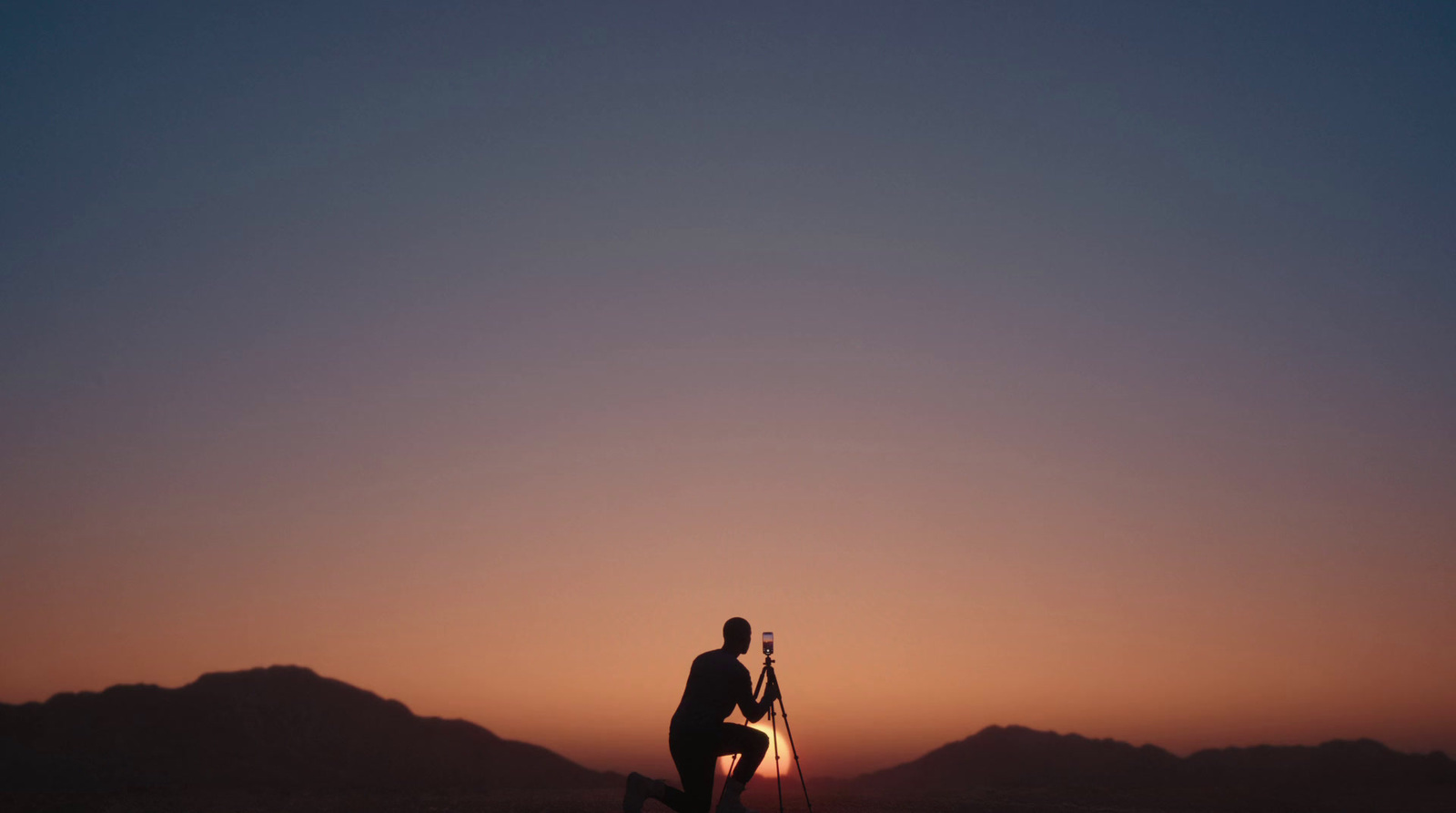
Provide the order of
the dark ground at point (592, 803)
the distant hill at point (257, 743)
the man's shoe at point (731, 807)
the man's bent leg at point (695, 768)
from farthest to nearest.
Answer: the distant hill at point (257, 743)
the dark ground at point (592, 803)
the man's shoe at point (731, 807)
the man's bent leg at point (695, 768)

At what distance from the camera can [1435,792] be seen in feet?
60.0

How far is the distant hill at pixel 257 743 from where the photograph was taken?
59.1 meters

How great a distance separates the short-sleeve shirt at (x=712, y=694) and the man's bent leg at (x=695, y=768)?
10 cm

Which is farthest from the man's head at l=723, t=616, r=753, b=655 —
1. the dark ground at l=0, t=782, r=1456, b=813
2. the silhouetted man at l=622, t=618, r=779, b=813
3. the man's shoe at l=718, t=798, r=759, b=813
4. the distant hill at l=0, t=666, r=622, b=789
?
the distant hill at l=0, t=666, r=622, b=789

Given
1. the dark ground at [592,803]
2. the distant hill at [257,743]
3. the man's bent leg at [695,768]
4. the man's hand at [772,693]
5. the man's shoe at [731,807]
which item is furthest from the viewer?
the distant hill at [257,743]

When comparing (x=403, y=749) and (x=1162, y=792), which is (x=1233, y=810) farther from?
(x=403, y=749)

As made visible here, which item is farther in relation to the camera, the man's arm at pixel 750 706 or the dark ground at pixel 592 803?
the dark ground at pixel 592 803

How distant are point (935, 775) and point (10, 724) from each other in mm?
59230

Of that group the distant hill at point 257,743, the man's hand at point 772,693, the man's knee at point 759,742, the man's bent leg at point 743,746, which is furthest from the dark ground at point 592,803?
the distant hill at point 257,743

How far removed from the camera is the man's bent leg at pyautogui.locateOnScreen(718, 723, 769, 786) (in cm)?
959

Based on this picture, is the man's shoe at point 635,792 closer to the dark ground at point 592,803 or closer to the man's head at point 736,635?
the man's head at point 736,635

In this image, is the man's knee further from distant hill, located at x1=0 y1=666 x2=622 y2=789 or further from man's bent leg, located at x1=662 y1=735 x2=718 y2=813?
distant hill, located at x1=0 y1=666 x2=622 y2=789

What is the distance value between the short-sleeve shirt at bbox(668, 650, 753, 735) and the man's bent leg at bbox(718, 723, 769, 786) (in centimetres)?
15

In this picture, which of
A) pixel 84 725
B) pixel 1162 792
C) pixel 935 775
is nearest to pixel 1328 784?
pixel 1162 792
